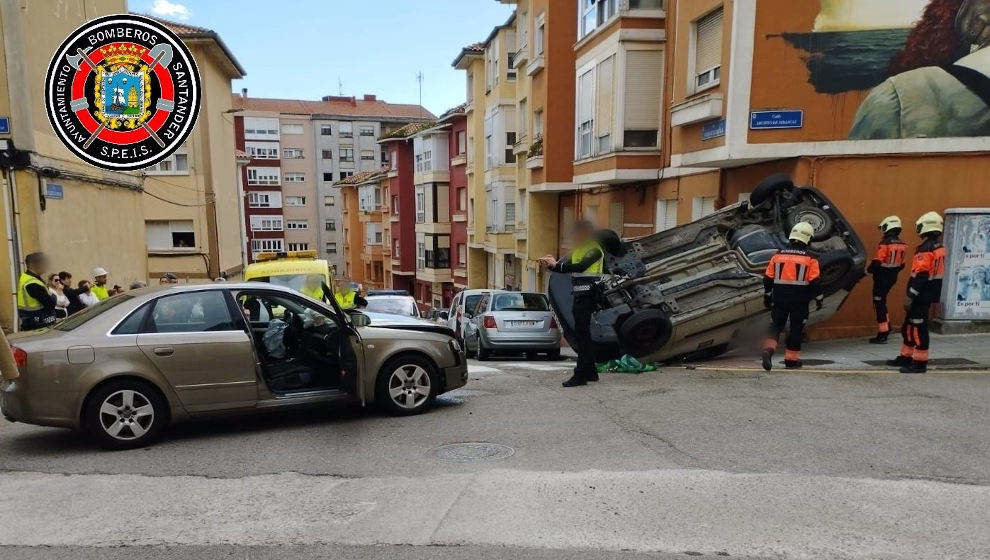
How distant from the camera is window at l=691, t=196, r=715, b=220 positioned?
13058 millimetres

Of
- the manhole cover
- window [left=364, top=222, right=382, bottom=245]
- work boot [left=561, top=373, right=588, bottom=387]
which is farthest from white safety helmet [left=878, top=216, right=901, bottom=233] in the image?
window [left=364, top=222, right=382, bottom=245]

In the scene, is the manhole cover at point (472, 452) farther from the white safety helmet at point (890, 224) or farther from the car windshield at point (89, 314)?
the white safety helmet at point (890, 224)

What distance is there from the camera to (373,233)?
5241cm

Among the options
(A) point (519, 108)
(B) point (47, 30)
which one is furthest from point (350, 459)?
(A) point (519, 108)

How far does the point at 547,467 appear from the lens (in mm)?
4688

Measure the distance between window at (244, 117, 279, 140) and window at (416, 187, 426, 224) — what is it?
30.0 metres

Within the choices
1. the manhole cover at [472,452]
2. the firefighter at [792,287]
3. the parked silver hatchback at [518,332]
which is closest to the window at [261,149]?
the parked silver hatchback at [518,332]

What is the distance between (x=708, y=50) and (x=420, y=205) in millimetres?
31884

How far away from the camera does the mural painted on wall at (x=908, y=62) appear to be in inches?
388

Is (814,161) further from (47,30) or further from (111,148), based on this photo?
(47,30)

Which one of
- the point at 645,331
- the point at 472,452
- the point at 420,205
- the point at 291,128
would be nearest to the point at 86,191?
the point at 645,331

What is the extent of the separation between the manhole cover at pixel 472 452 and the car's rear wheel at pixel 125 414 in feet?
8.18

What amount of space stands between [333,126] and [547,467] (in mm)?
67014

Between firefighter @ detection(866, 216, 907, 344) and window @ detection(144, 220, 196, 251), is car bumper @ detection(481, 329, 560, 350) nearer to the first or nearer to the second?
firefighter @ detection(866, 216, 907, 344)
